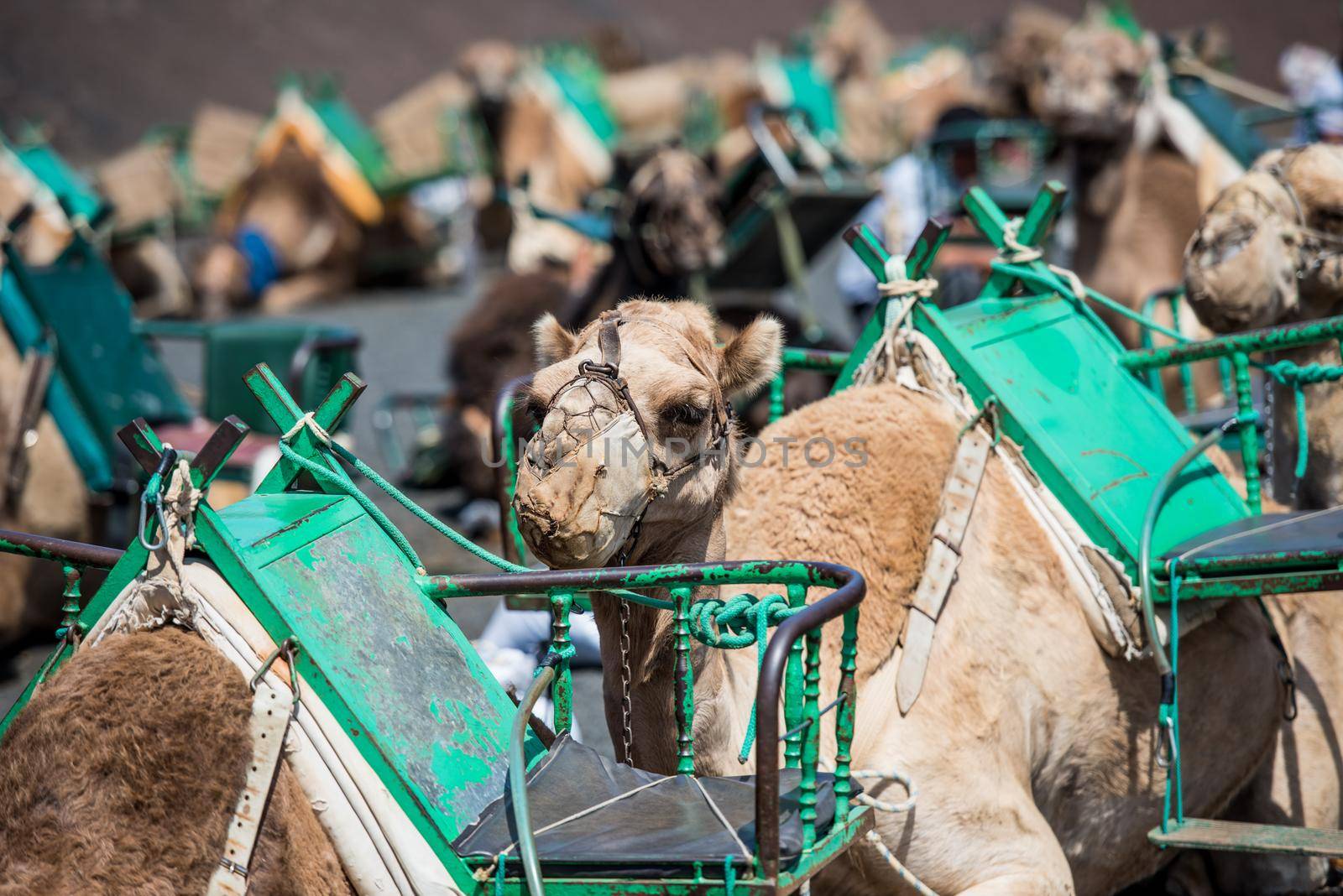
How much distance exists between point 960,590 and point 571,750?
113cm

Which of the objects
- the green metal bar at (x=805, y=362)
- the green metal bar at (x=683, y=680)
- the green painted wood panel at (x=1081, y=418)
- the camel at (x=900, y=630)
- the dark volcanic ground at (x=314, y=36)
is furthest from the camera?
the dark volcanic ground at (x=314, y=36)

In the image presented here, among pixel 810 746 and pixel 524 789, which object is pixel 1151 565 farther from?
pixel 524 789

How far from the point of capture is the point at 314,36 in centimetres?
3117

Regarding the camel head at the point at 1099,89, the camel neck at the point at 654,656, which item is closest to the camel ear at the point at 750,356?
the camel neck at the point at 654,656

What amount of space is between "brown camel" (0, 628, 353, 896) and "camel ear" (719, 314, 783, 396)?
132cm

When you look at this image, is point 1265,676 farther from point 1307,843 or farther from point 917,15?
point 917,15

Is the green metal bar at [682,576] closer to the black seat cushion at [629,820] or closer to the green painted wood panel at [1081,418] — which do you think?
the black seat cushion at [629,820]

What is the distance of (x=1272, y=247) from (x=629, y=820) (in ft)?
8.48

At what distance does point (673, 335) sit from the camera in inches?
119

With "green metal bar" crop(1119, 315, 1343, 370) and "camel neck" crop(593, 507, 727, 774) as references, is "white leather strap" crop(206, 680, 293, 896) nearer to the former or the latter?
"camel neck" crop(593, 507, 727, 774)

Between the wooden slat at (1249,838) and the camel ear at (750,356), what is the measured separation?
1.41 meters

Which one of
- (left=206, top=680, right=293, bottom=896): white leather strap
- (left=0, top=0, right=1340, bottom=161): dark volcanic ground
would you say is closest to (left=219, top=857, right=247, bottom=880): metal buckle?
(left=206, top=680, right=293, bottom=896): white leather strap

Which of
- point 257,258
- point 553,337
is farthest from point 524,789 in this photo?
point 257,258

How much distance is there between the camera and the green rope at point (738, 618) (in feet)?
8.23
